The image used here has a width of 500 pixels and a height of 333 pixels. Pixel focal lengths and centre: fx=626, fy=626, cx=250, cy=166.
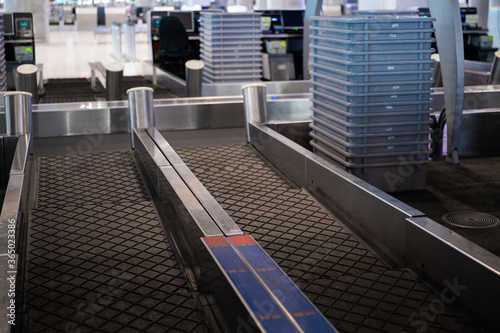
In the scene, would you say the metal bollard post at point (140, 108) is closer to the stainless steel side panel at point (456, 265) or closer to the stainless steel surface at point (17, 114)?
the stainless steel surface at point (17, 114)

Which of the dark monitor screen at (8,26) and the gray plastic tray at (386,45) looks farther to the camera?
the dark monitor screen at (8,26)

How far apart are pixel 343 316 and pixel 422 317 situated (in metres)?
0.25

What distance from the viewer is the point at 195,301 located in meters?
2.14

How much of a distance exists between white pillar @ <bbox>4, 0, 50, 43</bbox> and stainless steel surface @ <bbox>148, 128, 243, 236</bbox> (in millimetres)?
18479

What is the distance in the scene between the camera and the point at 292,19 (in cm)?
1139

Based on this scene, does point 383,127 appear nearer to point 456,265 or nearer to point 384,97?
point 384,97

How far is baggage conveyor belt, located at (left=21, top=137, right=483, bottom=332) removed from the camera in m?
2.00

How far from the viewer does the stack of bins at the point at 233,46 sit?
6.77 meters

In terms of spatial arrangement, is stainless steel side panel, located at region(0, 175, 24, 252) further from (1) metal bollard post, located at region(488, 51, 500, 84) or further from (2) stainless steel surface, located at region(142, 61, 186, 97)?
(1) metal bollard post, located at region(488, 51, 500, 84)

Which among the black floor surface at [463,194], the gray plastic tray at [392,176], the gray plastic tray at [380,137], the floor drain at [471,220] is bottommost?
the floor drain at [471,220]

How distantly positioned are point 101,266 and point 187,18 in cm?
860

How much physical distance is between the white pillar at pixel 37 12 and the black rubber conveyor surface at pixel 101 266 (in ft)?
61.0

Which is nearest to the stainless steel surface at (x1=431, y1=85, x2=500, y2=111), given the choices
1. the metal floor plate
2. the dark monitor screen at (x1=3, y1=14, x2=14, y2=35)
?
the metal floor plate

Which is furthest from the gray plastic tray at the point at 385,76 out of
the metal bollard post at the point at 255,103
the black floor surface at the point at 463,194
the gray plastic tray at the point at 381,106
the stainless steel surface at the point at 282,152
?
the metal bollard post at the point at 255,103
